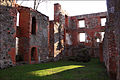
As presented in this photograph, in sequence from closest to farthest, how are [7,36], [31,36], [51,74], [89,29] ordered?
[51,74], [7,36], [31,36], [89,29]

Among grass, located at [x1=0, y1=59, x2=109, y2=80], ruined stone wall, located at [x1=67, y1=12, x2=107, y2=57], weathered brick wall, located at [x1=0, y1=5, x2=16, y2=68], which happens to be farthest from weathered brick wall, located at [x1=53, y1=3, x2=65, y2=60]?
grass, located at [x1=0, y1=59, x2=109, y2=80]

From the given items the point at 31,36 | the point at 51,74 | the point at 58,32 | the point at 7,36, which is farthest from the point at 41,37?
the point at 51,74

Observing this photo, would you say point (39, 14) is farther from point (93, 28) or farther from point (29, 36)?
point (93, 28)

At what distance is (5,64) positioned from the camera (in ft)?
23.7

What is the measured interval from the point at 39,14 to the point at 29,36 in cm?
294

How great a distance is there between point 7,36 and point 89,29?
15.3m

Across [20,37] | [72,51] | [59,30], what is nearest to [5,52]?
[20,37]

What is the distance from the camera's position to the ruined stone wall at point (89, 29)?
749 inches

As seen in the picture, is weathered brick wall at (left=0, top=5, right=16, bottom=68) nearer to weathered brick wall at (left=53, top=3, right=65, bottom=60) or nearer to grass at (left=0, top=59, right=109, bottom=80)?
grass at (left=0, top=59, right=109, bottom=80)

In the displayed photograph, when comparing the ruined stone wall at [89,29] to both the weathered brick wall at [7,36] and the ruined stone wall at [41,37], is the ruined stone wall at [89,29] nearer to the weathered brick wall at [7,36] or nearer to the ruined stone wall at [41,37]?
the ruined stone wall at [41,37]

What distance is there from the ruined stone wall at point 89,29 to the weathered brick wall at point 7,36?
493 inches

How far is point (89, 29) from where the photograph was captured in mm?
19688

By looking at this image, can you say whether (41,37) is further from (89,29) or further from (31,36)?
(89,29)

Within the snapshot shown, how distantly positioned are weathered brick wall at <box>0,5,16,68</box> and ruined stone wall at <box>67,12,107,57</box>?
41.1ft
